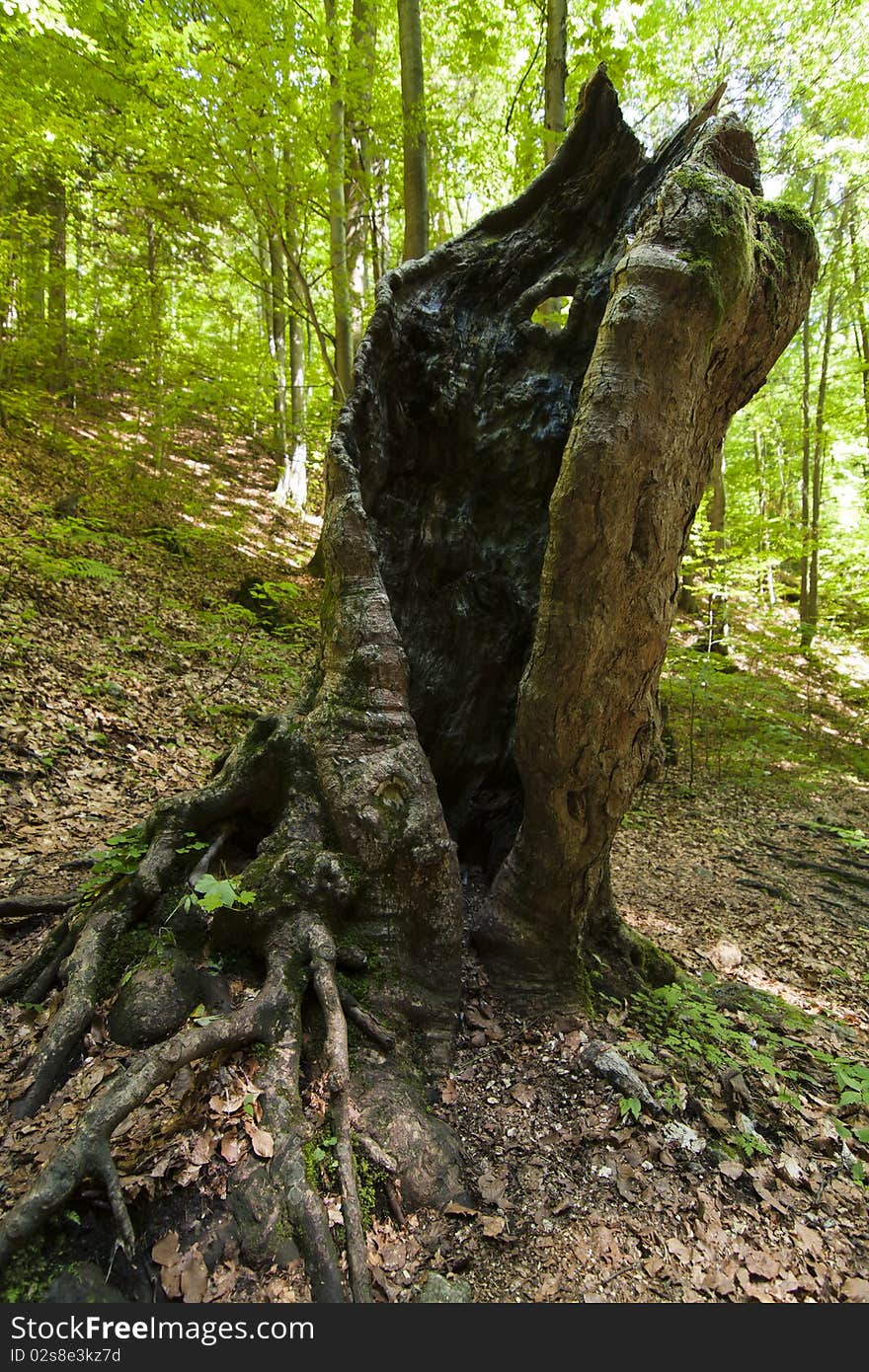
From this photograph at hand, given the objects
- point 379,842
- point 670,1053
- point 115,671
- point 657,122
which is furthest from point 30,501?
point 657,122

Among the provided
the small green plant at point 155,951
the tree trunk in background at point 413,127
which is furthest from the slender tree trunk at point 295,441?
the small green plant at point 155,951

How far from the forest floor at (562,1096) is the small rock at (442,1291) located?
0.01m

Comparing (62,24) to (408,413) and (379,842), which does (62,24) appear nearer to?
(408,413)

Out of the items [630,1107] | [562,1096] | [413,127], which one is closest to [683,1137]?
[630,1107]

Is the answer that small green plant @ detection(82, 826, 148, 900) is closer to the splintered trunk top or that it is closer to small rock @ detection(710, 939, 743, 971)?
the splintered trunk top

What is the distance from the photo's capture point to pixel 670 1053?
114 inches

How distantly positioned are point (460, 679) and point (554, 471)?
1294 millimetres

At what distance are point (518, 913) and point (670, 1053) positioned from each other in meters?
0.90

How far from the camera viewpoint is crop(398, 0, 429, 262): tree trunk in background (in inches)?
253

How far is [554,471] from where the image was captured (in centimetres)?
352

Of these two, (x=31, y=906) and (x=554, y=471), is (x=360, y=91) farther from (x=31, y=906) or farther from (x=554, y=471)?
(x=31, y=906)

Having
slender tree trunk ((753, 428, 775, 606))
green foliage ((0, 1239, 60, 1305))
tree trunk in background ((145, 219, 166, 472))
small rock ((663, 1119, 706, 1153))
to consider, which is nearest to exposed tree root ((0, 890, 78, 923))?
green foliage ((0, 1239, 60, 1305))

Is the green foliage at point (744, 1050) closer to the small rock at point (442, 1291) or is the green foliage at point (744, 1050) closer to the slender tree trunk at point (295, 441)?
the small rock at point (442, 1291)

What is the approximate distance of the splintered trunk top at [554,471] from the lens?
8.13ft
